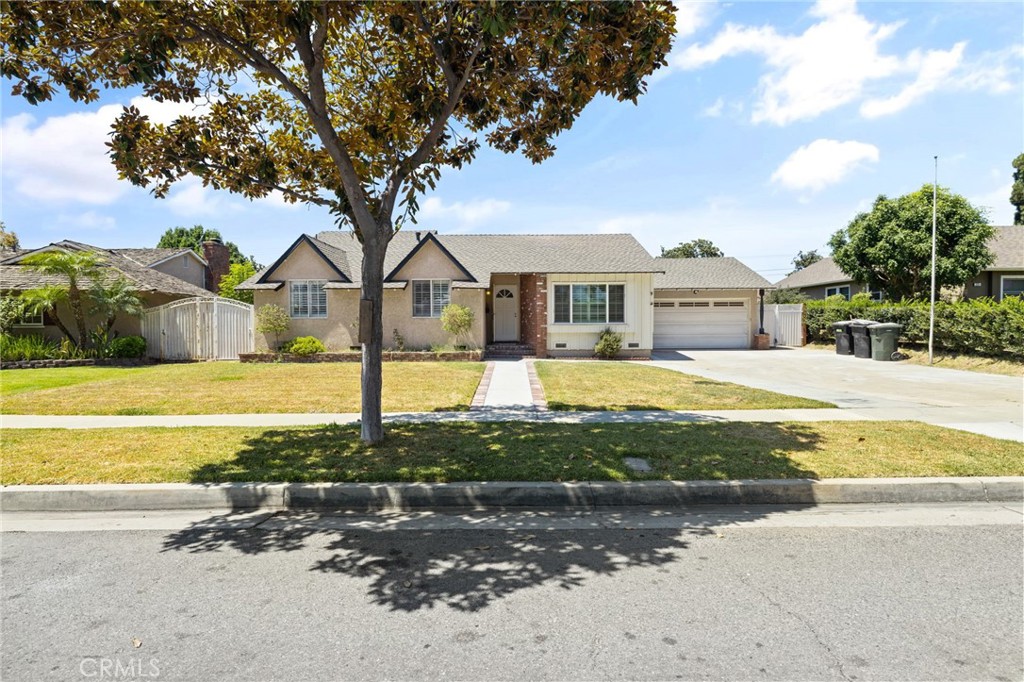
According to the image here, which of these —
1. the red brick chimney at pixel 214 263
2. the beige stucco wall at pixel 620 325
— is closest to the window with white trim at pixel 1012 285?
the beige stucco wall at pixel 620 325

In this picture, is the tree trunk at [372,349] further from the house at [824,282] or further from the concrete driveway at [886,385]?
the house at [824,282]

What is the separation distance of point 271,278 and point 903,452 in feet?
65.4

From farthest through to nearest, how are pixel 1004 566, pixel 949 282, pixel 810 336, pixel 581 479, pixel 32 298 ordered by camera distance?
1. pixel 810 336
2. pixel 949 282
3. pixel 32 298
4. pixel 581 479
5. pixel 1004 566

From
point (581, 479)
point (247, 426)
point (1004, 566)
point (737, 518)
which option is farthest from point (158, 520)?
point (1004, 566)

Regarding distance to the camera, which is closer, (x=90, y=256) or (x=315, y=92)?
(x=315, y=92)

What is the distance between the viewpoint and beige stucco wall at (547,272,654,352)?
20938 millimetres

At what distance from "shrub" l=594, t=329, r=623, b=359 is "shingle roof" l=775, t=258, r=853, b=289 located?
17.3m

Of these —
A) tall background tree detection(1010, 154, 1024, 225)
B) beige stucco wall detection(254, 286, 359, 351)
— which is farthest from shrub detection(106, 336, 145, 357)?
tall background tree detection(1010, 154, 1024, 225)

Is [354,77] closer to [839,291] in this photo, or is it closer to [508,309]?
[508,309]

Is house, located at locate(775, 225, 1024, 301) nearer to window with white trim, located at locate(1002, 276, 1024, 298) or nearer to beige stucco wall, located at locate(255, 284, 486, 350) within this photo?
window with white trim, located at locate(1002, 276, 1024, 298)

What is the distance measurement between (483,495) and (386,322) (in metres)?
15.8

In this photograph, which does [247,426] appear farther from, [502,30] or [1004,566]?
[1004,566]

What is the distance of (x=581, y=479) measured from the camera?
571 cm

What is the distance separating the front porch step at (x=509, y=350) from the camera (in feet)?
68.6
